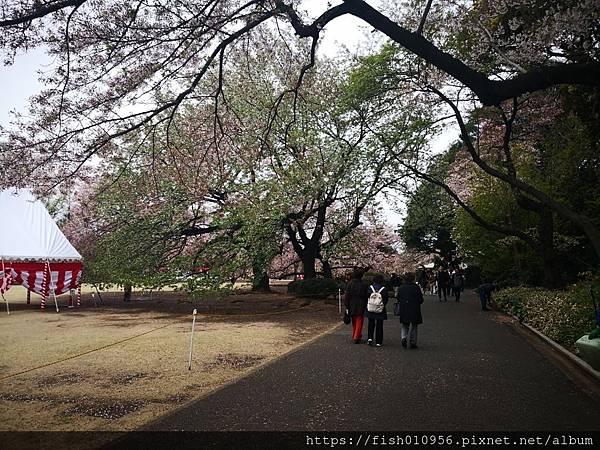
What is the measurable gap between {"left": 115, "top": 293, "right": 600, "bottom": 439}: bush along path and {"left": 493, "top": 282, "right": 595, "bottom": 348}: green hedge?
3.28ft

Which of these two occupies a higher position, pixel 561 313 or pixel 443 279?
pixel 443 279

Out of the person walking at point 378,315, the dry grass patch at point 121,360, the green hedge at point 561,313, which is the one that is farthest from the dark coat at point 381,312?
the green hedge at point 561,313

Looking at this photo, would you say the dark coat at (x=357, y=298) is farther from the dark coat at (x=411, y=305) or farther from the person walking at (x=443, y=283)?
the person walking at (x=443, y=283)

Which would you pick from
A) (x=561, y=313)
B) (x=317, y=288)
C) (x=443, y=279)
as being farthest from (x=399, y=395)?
(x=443, y=279)

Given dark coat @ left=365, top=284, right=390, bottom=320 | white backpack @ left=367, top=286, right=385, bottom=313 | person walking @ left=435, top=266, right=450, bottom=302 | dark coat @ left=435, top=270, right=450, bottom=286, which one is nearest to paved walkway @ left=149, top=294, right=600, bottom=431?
dark coat @ left=365, top=284, right=390, bottom=320

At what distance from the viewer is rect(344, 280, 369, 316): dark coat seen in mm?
9172

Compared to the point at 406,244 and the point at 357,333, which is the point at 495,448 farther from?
the point at 406,244

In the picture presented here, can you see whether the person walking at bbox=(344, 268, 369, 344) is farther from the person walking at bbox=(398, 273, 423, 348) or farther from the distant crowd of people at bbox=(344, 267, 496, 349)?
the person walking at bbox=(398, 273, 423, 348)

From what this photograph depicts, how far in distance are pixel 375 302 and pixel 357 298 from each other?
0.53 metres

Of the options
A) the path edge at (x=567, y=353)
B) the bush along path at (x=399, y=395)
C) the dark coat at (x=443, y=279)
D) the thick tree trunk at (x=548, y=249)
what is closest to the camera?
the bush along path at (x=399, y=395)

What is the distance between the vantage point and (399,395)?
5172mm

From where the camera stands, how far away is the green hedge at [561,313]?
834 centimetres

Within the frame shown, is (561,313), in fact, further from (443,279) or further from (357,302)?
(443,279)

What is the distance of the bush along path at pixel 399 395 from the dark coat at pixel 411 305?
614 mm
